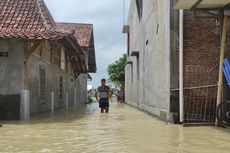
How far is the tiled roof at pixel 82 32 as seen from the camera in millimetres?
40656

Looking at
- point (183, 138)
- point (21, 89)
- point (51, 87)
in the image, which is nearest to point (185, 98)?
point (183, 138)

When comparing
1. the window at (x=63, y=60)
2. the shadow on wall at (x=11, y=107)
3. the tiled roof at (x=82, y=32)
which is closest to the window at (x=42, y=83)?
the shadow on wall at (x=11, y=107)

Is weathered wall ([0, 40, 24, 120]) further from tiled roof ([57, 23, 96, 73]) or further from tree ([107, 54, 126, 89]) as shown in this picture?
tree ([107, 54, 126, 89])

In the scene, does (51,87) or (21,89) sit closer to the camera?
(21,89)

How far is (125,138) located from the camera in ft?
33.6

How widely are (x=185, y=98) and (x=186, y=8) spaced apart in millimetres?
2604

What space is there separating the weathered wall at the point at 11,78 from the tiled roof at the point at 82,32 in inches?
890

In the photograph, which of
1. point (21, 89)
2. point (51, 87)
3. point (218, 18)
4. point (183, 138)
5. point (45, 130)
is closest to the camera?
point (183, 138)

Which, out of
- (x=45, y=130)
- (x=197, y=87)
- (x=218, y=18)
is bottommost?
(x=45, y=130)

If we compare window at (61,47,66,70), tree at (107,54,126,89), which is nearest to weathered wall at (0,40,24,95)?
window at (61,47,66,70)

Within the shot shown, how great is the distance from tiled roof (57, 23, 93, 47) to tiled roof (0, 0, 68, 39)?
20.3 meters

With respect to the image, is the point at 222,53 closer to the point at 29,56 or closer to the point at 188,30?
the point at 188,30

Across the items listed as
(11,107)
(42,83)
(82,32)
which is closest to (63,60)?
(42,83)

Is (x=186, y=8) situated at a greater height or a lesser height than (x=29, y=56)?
greater
